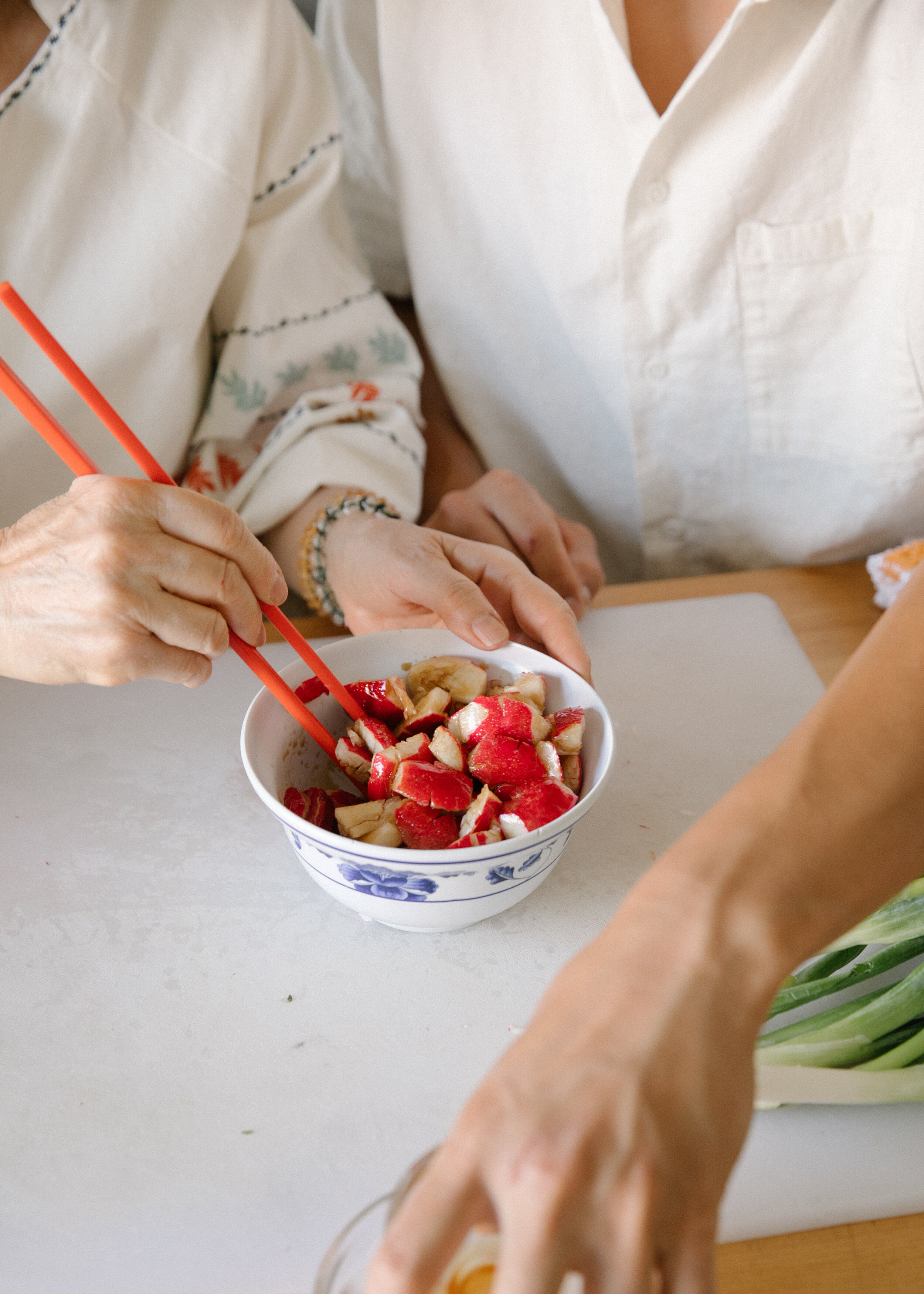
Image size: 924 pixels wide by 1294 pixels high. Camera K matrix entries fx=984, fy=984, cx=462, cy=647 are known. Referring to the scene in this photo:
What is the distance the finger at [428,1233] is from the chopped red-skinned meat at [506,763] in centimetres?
39

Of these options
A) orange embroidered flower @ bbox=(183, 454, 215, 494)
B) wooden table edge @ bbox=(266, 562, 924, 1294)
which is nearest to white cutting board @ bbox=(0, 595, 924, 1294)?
wooden table edge @ bbox=(266, 562, 924, 1294)

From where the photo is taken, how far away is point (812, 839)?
47cm

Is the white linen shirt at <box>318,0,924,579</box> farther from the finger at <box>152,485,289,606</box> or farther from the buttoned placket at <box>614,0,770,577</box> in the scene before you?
the finger at <box>152,485,289,606</box>

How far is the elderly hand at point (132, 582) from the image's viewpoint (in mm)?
721

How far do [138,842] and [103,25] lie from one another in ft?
2.89

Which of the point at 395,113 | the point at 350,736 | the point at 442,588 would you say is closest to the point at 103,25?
the point at 395,113

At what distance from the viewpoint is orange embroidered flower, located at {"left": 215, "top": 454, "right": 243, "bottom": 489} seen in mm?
1329

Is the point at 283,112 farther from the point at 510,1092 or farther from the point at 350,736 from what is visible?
the point at 510,1092

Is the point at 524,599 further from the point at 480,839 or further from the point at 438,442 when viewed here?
the point at 438,442

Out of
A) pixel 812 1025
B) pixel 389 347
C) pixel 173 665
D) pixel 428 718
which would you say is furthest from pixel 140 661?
pixel 389 347

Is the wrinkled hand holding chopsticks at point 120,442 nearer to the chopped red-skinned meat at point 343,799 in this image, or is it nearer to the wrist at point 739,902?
the chopped red-skinned meat at point 343,799

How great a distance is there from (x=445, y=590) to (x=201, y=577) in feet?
0.84

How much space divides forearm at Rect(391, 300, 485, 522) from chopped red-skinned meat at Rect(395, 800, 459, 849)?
2.59 feet

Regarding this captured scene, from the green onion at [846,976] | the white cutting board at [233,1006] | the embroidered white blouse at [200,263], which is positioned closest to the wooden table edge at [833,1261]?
the white cutting board at [233,1006]
